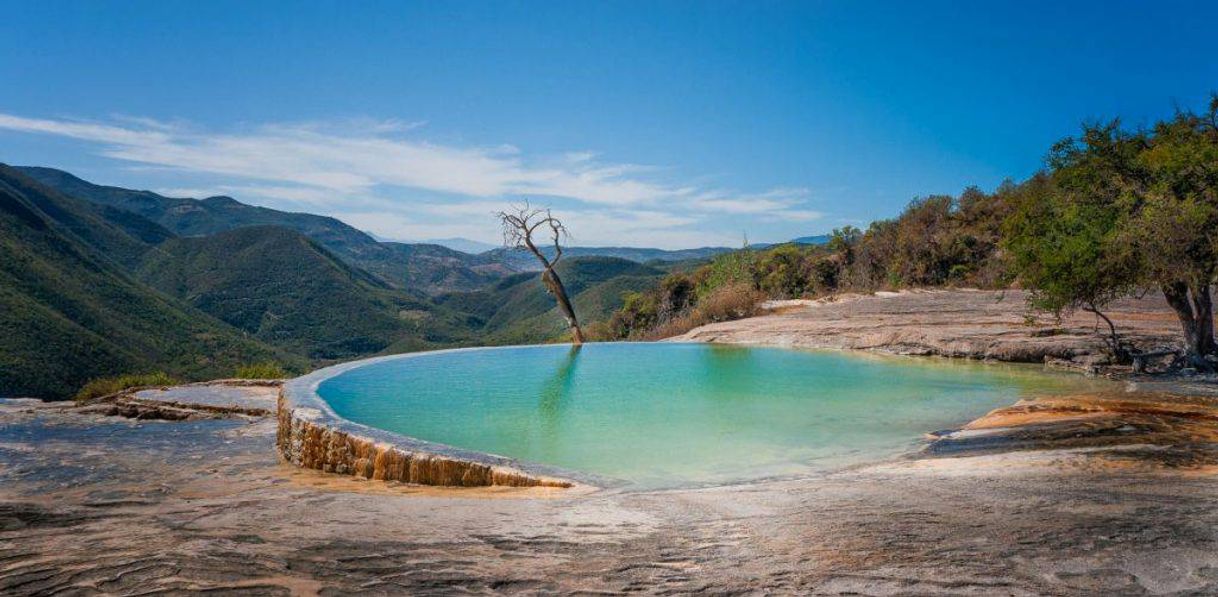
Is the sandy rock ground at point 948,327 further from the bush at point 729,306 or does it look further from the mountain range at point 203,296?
the mountain range at point 203,296

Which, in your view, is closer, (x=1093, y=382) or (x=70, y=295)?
(x=1093, y=382)

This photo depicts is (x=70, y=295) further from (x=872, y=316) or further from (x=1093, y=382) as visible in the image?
(x=1093, y=382)

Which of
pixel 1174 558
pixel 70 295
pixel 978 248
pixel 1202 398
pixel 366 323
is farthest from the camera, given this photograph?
pixel 366 323

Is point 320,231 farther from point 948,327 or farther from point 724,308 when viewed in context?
point 948,327

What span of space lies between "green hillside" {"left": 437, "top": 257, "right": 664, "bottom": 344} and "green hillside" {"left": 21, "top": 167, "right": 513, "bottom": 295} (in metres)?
22.4

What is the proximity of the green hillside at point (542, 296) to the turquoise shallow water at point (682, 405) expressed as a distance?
49462mm

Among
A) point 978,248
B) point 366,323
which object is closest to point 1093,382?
point 978,248

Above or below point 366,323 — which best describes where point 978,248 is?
A: above

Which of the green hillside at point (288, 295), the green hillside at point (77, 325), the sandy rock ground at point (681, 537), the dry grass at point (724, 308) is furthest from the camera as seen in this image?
the green hillside at point (288, 295)

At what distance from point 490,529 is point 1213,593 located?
2256mm

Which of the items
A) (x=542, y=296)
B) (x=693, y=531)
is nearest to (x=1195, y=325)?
(x=693, y=531)

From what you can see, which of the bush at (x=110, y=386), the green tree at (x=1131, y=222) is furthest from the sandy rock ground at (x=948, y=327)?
the bush at (x=110, y=386)

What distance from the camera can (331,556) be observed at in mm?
2297

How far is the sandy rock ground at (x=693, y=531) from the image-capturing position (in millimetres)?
2045
